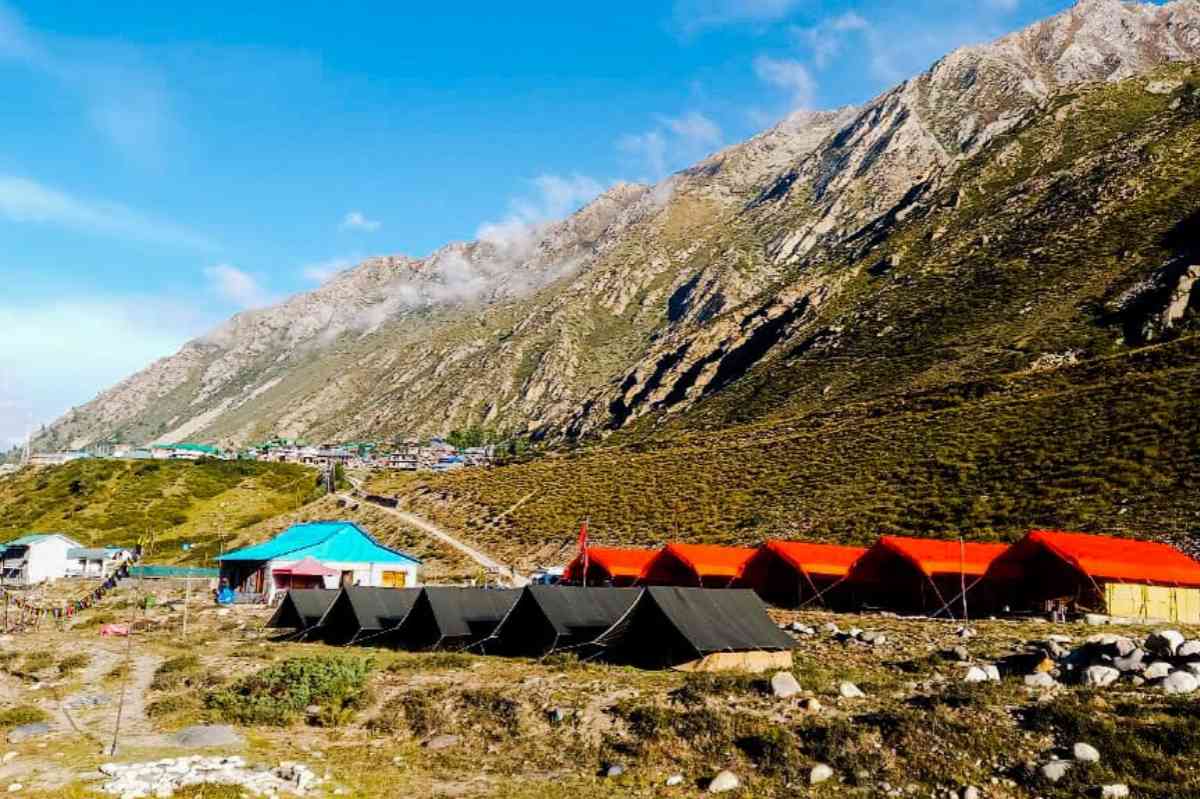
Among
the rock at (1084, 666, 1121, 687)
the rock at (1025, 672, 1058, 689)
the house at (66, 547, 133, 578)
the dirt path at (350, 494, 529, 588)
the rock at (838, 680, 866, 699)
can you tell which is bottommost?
the house at (66, 547, 133, 578)

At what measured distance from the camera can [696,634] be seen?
71.9ft

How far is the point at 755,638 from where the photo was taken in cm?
2223

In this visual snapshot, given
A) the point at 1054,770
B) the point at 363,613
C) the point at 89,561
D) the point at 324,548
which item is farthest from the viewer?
the point at 89,561

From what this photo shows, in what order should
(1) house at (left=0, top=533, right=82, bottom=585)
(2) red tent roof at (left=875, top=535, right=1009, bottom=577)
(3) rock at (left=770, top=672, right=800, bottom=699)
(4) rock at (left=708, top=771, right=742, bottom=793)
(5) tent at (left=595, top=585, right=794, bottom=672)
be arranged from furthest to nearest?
(1) house at (left=0, top=533, right=82, bottom=585), (2) red tent roof at (left=875, top=535, right=1009, bottom=577), (5) tent at (left=595, top=585, right=794, bottom=672), (3) rock at (left=770, top=672, right=800, bottom=699), (4) rock at (left=708, top=771, right=742, bottom=793)

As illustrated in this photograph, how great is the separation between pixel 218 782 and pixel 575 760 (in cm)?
593

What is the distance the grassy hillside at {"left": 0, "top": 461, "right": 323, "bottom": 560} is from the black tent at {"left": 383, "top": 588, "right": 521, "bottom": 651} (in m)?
69.2

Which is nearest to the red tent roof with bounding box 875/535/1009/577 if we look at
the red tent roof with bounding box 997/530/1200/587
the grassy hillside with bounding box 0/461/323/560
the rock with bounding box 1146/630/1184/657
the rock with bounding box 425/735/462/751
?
the red tent roof with bounding box 997/530/1200/587

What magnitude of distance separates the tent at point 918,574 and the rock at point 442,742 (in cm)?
1993

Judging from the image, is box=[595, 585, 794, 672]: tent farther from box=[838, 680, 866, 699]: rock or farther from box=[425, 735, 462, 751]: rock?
box=[425, 735, 462, 751]: rock

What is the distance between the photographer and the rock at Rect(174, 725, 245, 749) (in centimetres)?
1786

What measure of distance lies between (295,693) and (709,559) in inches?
824

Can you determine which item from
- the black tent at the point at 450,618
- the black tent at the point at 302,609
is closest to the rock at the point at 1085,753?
the black tent at the point at 450,618

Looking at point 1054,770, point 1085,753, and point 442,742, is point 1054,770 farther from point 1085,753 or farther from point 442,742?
point 442,742

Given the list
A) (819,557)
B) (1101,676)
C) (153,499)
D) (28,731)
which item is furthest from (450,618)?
(153,499)
